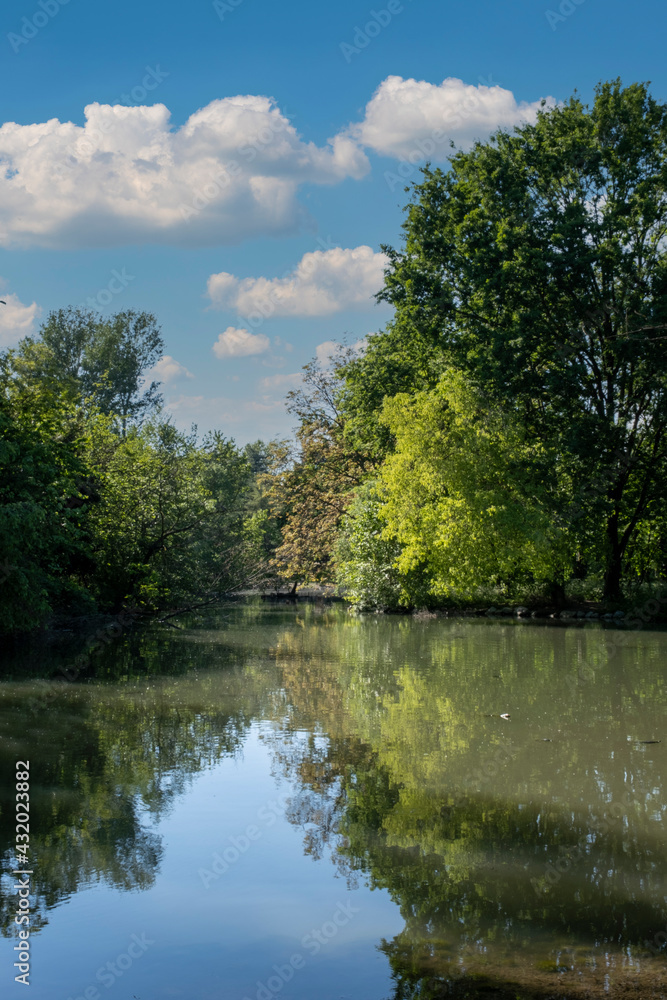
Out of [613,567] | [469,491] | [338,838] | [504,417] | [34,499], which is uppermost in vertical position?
[504,417]

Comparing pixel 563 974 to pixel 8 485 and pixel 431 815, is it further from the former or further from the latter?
pixel 8 485

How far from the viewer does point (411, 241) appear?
2766 cm

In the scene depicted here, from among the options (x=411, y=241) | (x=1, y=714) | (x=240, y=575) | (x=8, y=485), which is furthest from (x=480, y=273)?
(x=1, y=714)

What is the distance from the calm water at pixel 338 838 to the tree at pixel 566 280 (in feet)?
45.3

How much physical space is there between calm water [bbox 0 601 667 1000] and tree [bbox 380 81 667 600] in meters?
13.8

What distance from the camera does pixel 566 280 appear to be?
2492cm

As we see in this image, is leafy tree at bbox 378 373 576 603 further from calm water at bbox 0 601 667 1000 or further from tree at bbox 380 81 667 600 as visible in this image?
calm water at bbox 0 601 667 1000

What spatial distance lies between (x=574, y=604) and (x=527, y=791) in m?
22.9

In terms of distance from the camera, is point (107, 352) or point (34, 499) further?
point (107, 352)

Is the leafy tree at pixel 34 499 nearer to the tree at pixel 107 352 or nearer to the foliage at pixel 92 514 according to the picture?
the foliage at pixel 92 514

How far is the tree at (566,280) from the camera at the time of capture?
24.6 meters

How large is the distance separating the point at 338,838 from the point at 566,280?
21.6 m

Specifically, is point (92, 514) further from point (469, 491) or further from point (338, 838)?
point (338, 838)

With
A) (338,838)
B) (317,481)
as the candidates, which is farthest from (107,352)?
(338,838)
